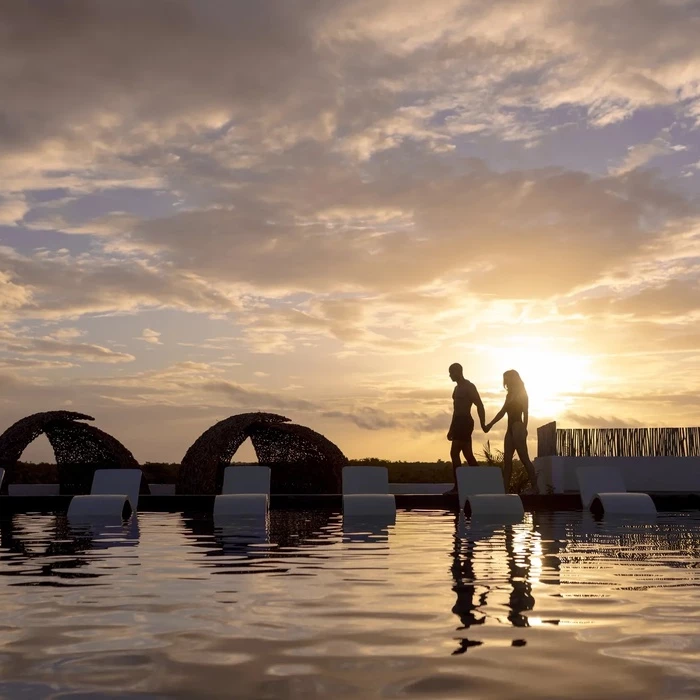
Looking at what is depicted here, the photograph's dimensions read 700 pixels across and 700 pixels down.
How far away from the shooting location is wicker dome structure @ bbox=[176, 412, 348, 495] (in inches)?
794

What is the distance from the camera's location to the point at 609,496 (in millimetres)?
14773

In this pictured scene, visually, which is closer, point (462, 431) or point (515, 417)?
point (515, 417)

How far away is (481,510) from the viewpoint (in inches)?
543

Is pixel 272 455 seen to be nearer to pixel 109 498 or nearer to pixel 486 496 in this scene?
pixel 109 498

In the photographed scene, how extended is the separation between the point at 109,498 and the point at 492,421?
20.8 feet

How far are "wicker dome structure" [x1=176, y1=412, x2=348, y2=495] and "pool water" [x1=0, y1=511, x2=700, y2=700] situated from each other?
985 centimetres

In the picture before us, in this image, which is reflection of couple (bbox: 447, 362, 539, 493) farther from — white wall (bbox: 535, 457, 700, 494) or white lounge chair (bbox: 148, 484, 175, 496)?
white lounge chair (bbox: 148, 484, 175, 496)

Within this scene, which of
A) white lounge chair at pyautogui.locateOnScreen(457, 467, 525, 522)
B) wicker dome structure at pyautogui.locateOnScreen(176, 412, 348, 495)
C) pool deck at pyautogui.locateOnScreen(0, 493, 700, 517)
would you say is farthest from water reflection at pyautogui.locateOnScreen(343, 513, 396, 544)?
wicker dome structure at pyautogui.locateOnScreen(176, 412, 348, 495)

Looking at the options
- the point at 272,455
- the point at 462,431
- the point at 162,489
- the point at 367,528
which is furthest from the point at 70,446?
the point at 367,528

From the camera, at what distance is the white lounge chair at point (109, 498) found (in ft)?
46.3

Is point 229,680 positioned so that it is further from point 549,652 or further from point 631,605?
point 631,605

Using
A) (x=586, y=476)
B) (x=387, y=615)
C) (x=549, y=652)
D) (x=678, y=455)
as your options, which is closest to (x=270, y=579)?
(x=387, y=615)

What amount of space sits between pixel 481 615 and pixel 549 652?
1.03 m

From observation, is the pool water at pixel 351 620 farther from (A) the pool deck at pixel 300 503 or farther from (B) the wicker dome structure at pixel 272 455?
(B) the wicker dome structure at pixel 272 455
